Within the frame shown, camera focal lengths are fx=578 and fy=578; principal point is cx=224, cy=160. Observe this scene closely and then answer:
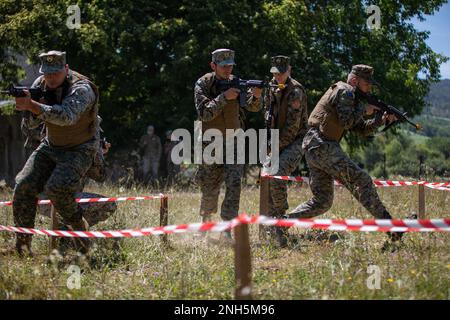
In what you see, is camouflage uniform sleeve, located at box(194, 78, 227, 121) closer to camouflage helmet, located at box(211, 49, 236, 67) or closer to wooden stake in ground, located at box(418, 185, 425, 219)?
camouflage helmet, located at box(211, 49, 236, 67)

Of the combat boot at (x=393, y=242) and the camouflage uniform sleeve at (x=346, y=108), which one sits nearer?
the combat boot at (x=393, y=242)

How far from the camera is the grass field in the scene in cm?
420

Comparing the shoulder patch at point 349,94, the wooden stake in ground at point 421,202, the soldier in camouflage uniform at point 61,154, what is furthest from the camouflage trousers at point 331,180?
the soldier in camouflage uniform at point 61,154

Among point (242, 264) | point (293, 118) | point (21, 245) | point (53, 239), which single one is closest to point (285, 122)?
point (293, 118)

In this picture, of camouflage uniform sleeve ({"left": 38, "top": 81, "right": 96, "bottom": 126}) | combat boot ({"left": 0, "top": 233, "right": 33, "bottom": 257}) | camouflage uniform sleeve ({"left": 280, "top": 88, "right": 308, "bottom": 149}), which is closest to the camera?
camouflage uniform sleeve ({"left": 38, "top": 81, "right": 96, "bottom": 126})

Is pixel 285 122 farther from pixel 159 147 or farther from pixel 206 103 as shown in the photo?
pixel 159 147

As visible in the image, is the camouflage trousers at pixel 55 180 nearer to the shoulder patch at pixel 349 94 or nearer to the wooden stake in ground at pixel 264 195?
the wooden stake in ground at pixel 264 195

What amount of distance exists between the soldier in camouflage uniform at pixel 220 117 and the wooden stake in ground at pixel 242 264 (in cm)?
353

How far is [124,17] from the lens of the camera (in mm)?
18422

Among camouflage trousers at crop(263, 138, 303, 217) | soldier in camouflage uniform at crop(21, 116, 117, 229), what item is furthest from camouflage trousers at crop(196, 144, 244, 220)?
soldier in camouflage uniform at crop(21, 116, 117, 229)

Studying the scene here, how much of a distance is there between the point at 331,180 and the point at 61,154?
3.07 metres

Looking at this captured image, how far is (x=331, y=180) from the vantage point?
22.3 ft

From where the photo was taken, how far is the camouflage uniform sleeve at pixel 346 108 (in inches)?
250
